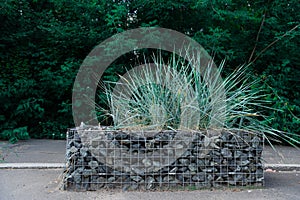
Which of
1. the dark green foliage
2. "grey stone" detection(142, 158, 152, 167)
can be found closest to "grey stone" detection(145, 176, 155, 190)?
"grey stone" detection(142, 158, 152, 167)

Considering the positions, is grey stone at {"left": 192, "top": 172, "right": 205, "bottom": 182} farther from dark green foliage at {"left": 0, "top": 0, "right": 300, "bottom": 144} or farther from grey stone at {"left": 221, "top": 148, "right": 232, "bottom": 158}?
dark green foliage at {"left": 0, "top": 0, "right": 300, "bottom": 144}

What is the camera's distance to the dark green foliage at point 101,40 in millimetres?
5113

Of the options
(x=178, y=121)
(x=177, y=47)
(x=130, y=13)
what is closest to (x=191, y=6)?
(x=177, y=47)

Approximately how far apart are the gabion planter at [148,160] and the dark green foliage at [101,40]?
266 centimetres

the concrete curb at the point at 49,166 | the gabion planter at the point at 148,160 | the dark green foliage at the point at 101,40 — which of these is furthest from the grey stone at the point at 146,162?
the dark green foliage at the point at 101,40

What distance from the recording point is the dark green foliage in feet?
16.8

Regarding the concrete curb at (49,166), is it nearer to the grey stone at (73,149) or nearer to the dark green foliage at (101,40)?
the grey stone at (73,149)

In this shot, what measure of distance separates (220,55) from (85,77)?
2410 millimetres

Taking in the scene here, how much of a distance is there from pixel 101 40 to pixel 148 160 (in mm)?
3260

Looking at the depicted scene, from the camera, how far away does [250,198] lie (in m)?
2.37

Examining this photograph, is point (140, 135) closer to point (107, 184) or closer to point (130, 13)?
point (107, 184)

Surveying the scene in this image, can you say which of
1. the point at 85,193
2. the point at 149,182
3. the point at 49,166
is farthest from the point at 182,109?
the point at 49,166

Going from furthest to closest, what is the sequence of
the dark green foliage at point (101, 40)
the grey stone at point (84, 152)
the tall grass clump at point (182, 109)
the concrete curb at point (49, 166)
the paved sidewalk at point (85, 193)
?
the dark green foliage at point (101, 40)
the concrete curb at point (49, 166)
the tall grass clump at point (182, 109)
the grey stone at point (84, 152)
the paved sidewalk at point (85, 193)

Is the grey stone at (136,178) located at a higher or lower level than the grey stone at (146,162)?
lower
